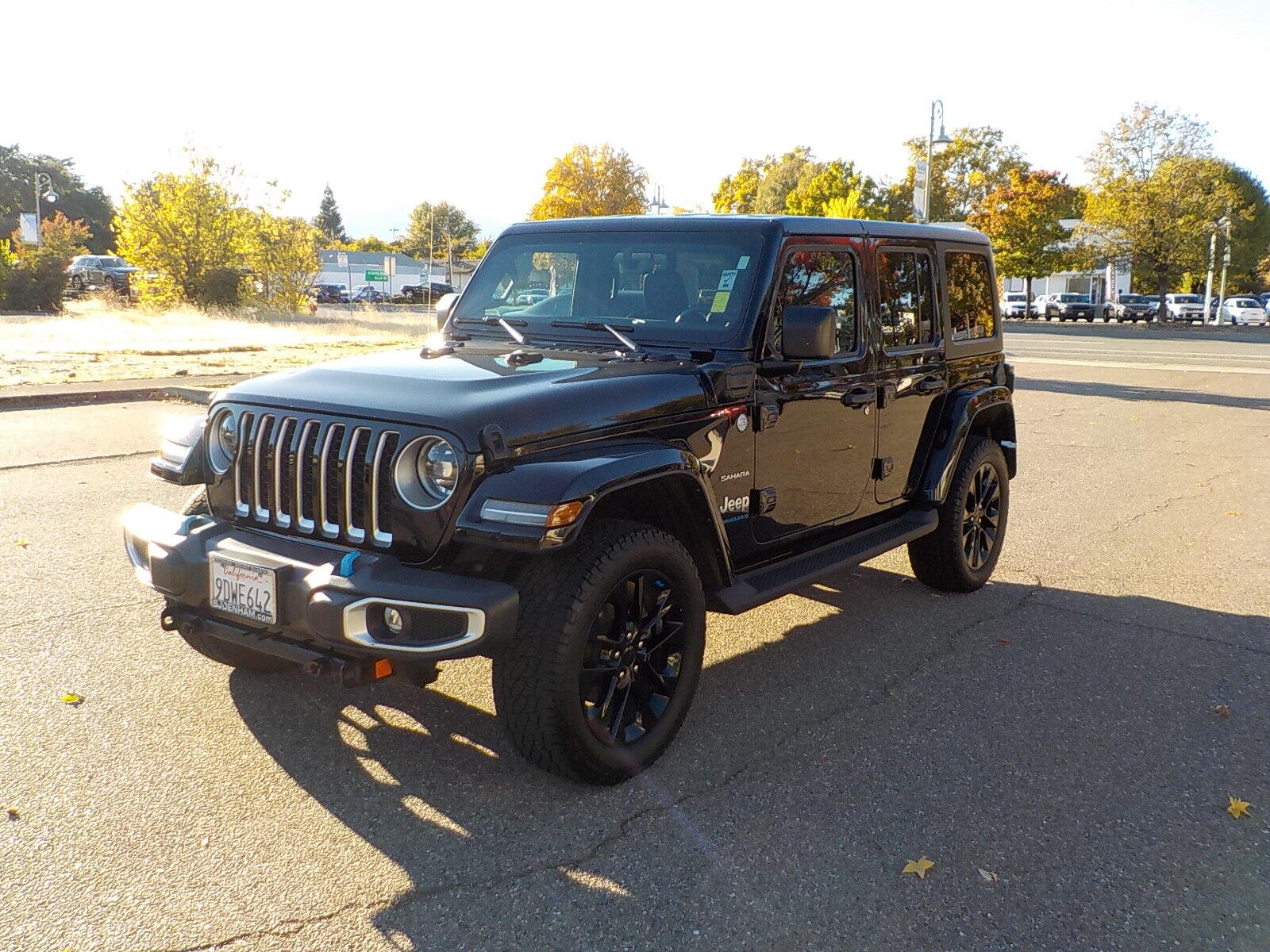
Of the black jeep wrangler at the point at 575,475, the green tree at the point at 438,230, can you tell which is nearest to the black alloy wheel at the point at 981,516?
the black jeep wrangler at the point at 575,475

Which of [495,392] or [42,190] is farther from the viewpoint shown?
[42,190]

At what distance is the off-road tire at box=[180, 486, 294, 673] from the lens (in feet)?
12.7

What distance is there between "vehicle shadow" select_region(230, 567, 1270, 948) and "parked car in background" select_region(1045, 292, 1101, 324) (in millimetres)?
51947

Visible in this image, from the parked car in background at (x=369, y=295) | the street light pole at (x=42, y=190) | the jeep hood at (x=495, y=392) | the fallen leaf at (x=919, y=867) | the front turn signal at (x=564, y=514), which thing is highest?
the street light pole at (x=42, y=190)

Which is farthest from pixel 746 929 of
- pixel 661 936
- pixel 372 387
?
pixel 372 387

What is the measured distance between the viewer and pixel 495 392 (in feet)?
11.2

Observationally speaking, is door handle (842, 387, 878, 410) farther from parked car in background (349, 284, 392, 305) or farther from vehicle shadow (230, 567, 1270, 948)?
parked car in background (349, 284, 392, 305)

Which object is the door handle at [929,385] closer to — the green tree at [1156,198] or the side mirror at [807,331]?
the side mirror at [807,331]

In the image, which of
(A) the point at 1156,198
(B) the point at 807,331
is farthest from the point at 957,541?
(A) the point at 1156,198

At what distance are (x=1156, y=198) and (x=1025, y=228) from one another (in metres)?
6.96

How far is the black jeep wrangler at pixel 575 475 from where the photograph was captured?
3.13 metres

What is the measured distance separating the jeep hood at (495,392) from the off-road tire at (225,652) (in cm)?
45

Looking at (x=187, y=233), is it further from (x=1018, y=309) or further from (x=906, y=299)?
(x=1018, y=309)

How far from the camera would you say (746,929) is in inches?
110
